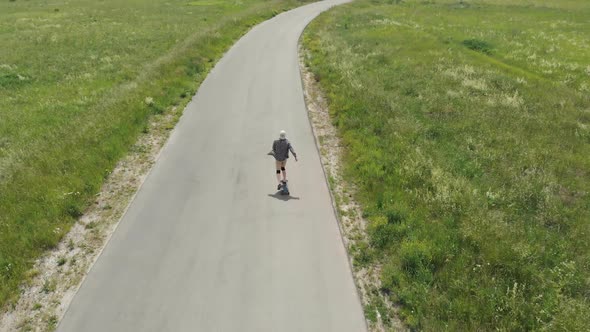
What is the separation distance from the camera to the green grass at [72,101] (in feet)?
37.1

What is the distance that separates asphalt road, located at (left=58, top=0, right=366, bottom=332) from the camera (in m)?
8.20

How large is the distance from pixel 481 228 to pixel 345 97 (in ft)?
36.6

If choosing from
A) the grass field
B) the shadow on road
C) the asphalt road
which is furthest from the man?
the grass field

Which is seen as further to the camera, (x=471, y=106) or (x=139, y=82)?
(x=139, y=82)

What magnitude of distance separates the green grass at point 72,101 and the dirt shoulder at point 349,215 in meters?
7.70

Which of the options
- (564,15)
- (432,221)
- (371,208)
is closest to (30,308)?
(371,208)

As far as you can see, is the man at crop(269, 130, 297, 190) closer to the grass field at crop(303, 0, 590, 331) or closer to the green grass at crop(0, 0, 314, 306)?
the grass field at crop(303, 0, 590, 331)

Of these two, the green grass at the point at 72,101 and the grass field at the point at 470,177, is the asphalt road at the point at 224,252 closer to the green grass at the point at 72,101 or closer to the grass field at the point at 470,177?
the grass field at the point at 470,177

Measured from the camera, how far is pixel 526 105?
19.7 metres

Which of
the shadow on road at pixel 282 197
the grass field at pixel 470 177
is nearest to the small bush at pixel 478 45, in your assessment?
the grass field at pixel 470 177

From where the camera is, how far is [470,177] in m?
13.2

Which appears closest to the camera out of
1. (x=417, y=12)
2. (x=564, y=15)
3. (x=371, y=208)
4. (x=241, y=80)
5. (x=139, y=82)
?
(x=371, y=208)

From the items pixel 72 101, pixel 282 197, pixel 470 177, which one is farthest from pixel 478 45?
pixel 72 101

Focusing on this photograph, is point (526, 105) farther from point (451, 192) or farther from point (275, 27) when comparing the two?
point (275, 27)
